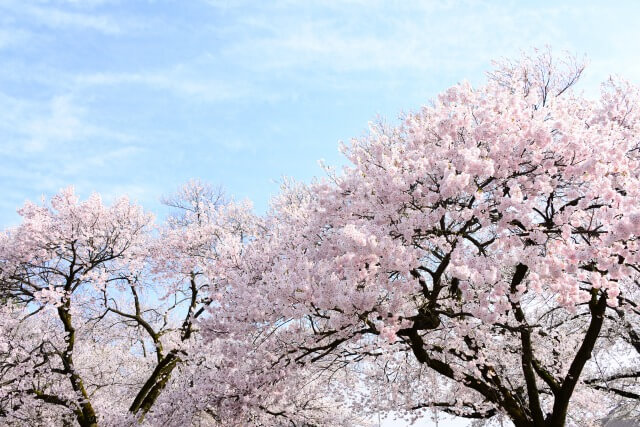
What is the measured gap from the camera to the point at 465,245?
322 inches

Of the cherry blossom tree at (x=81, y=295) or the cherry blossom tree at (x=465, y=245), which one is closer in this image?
the cherry blossom tree at (x=465, y=245)

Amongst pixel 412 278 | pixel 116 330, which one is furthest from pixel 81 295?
pixel 412 278

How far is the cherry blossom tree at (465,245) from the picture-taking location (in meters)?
7.36

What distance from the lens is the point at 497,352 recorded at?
1025cm

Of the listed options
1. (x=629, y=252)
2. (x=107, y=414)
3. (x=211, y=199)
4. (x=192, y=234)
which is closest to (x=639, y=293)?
(x=629, y=252)

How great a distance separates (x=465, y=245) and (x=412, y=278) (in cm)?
99

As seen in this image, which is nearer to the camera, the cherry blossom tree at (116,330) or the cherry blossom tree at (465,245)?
the cherry blossom tree at (465,245)

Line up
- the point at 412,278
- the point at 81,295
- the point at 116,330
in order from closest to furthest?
the point at 412,278
the point at 81,295
the point at 116,330

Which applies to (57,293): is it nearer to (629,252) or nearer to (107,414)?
(107,414)

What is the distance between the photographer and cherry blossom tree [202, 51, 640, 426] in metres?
7.36

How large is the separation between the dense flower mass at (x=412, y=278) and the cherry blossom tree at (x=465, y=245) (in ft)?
0.12

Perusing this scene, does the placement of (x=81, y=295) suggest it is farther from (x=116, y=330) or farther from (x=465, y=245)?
(x=465, y=245)

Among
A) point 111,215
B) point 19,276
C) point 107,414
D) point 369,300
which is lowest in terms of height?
point 107,414

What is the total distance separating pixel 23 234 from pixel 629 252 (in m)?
13.9
